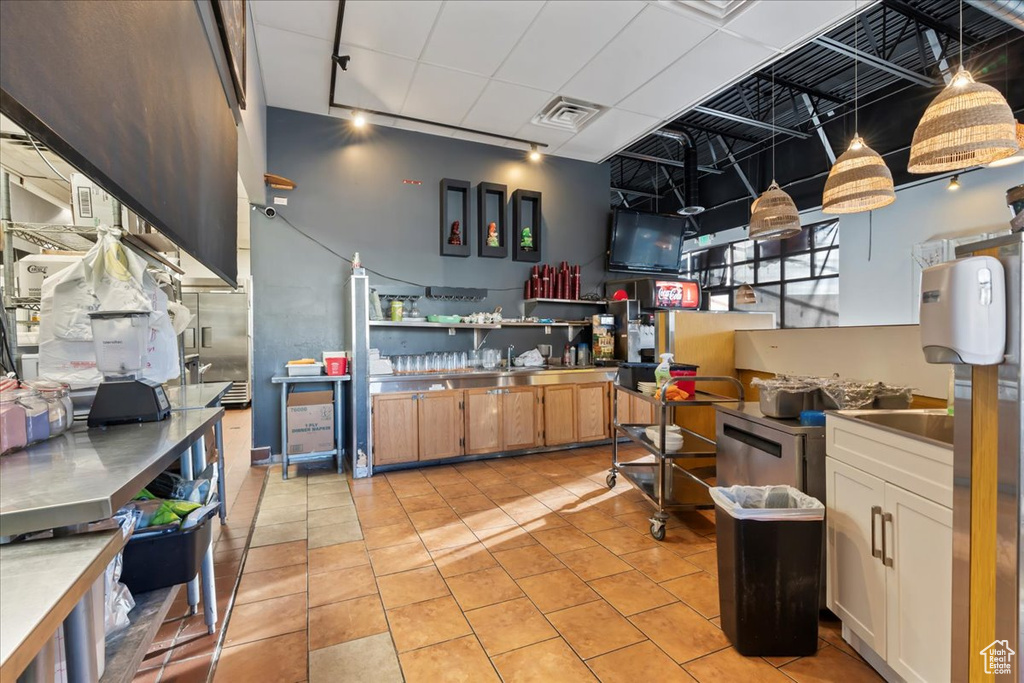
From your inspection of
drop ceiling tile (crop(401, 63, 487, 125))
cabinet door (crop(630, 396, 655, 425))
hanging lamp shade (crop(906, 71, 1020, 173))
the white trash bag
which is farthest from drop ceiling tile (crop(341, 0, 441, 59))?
cabinet door (crop(630, 396, 655, 425))

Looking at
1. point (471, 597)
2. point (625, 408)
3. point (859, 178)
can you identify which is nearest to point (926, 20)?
point (859, 178)

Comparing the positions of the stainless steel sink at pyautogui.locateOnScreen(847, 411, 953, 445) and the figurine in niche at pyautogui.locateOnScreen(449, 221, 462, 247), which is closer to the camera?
the stainless steel sink at pyautogui.locateOnScreen(847, 411, 953, 445)

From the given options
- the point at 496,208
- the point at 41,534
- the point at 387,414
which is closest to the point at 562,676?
the point at 41,534

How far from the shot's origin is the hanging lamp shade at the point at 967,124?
2.44m

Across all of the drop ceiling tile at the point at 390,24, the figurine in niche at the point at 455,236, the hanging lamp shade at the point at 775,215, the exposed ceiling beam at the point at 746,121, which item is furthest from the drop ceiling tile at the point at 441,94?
the hanging lamp shade at the point at 775,215

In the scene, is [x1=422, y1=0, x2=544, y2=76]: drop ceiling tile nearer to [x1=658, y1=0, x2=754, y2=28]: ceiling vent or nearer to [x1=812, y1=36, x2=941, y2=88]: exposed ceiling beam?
[x1=658, y1=0, x2=754, y2=28]: ceiling vent

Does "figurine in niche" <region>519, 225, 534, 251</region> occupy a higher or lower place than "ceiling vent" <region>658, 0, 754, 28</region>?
lower

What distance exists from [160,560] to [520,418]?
11.4 feet

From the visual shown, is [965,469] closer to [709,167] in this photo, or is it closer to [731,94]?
[731,94]

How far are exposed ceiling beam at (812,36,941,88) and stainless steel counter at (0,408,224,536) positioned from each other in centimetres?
536

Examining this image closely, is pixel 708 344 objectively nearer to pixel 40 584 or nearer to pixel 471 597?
pixel 471 597

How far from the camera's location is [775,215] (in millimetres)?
3861

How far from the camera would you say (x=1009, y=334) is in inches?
48.9

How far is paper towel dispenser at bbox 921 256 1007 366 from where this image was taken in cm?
125
